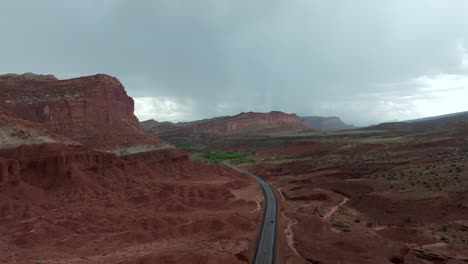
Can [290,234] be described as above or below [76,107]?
below

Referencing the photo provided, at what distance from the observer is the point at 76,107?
280ft

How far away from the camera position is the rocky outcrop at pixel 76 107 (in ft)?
267

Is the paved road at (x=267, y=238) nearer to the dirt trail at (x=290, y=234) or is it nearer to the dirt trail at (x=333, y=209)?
the dirt trail at (x=290, y=234)

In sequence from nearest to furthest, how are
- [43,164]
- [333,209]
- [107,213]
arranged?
1. [107,213]
2. [333,209]
3. [43,164]

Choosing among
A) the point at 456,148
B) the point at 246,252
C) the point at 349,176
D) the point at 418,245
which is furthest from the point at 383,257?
the point at 456,148

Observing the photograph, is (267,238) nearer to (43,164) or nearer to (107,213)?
(107,213)

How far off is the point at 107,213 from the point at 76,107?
135 feet

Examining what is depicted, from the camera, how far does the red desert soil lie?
37.9m

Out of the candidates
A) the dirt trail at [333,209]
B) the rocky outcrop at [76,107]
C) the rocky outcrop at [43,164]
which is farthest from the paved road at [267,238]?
the rocky outcrop at [76,107]

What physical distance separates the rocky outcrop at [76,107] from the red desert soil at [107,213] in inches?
488

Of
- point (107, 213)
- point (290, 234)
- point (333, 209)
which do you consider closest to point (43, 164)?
point (107, 213)

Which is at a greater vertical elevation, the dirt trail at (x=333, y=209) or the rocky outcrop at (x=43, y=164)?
the rocky outcrop at (x=43, y=164)

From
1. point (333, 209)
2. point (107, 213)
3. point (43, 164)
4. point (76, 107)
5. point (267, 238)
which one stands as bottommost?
point (333, 209)

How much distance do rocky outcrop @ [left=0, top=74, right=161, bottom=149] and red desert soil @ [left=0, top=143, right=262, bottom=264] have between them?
488 inches
